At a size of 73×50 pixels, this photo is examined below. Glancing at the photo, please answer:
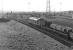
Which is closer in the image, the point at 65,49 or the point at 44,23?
the point at 65,49

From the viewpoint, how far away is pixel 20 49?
10.5 m

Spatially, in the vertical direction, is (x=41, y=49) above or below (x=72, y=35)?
below

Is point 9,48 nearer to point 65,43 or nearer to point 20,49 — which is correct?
point 20,49

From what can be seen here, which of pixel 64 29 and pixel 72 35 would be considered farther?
pixel 64 29

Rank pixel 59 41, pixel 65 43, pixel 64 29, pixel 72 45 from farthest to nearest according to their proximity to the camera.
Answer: pixel 64 29, pixel 59 41, pixel 65 43, pixel 72 45

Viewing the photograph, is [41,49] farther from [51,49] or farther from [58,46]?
[58,46]

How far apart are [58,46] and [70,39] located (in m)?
2.38

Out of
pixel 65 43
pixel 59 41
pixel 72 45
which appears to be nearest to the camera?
pixel 72 45

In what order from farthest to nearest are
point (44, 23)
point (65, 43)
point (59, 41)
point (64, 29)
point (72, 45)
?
point (44, 23), point (64, 29), point (59, 41), point (65, 43), point (72, 45)

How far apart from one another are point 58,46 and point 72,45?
1.64m

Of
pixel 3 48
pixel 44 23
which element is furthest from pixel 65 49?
pixel 44 23

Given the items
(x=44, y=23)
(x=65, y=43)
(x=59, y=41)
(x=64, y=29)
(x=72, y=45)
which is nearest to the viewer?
(x=72, y=45)

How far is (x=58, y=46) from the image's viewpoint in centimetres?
1093

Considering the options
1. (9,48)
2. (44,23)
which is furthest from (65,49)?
(44,23)
